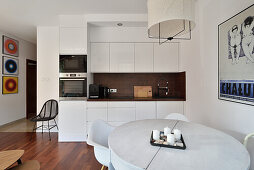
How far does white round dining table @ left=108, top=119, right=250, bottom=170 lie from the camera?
0.78 meters

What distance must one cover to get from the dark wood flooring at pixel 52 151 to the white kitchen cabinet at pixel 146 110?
1.21 meters

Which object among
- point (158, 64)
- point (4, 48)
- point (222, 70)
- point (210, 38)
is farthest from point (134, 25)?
point (4, 48)

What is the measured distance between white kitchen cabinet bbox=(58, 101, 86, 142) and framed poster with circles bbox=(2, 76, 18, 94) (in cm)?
228

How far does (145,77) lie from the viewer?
3443mm

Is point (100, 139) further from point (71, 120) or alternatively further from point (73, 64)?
point (73, 64)

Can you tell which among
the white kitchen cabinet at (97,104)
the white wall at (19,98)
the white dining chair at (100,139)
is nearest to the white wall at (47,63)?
the white kitchen cabinet at (97,104)

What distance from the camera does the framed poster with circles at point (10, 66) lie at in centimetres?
376

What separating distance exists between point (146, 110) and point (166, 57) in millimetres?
1352

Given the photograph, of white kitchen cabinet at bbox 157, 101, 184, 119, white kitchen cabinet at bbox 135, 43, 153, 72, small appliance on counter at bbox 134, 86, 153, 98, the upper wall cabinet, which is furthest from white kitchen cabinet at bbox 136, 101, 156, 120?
the upper wall cabinet

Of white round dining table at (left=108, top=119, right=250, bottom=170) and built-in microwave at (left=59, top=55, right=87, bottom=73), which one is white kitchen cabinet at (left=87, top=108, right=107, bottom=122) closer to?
built-in microwave at (left=59, top=55, right=87, bottom=73)

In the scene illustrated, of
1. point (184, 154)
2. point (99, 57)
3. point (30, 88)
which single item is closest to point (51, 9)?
point (99, 57)

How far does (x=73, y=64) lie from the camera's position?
9.50 ft

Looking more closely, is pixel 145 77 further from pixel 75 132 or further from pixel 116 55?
pixel 75 132

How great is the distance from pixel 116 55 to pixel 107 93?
98 centimetres
